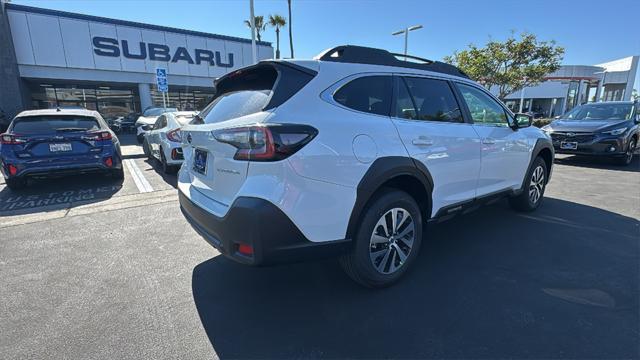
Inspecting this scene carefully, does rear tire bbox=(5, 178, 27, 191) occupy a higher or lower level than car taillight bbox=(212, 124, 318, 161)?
lower

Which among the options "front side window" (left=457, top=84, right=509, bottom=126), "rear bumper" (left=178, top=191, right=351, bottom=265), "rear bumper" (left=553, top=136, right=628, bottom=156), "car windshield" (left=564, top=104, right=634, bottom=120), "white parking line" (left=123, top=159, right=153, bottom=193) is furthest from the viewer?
"car windshield" (left=564, top=104, right=634, bottom=120)

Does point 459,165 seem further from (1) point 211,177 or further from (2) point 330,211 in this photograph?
(1) point 211,177

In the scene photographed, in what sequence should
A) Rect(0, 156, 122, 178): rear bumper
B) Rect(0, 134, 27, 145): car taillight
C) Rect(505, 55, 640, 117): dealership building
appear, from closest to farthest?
1. Rect(0, 134, 27, 145): car taillight
2. Rect(0, 156, 122, 178): rear bumper
3. Rect(505, 55, 640, 117): dealership building

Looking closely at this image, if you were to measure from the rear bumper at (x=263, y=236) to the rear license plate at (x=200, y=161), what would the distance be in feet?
1.59

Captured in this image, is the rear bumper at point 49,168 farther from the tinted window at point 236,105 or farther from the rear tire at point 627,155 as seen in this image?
the rear tire at point 627,155

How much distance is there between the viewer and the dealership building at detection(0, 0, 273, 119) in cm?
1689

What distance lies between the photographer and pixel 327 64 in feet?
7.93

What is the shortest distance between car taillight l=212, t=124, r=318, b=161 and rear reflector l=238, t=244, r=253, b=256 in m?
0.57

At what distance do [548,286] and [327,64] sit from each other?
2647 millimetres

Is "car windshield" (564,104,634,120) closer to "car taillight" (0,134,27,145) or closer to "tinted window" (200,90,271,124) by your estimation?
"tinted window" (200,90,271,124)

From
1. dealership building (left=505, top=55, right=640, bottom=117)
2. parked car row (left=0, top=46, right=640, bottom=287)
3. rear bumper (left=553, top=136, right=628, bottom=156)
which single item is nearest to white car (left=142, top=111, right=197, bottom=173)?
parked car row (left=0, top=46, right=640, bottom=287)

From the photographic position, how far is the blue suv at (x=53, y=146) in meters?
5.36

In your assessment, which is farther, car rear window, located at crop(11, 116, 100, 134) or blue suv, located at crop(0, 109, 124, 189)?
car rear window, located at crop(11, 116, 100, 134)

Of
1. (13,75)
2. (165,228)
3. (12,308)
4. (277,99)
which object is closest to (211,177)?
(277,99)
